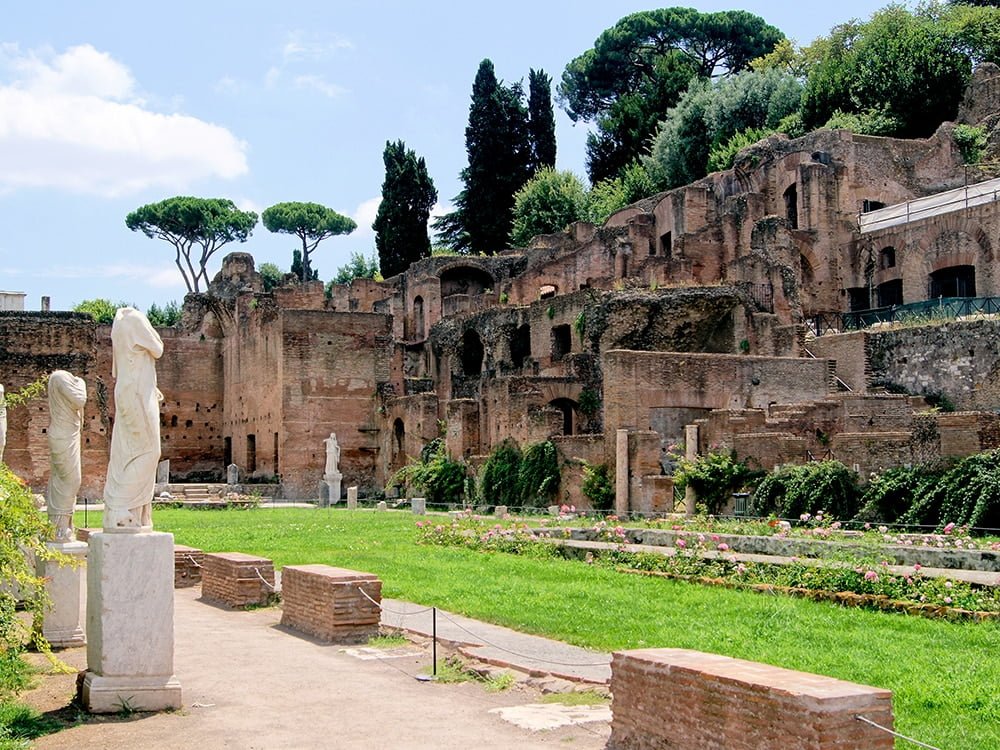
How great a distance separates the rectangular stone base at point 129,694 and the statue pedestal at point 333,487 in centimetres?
2958

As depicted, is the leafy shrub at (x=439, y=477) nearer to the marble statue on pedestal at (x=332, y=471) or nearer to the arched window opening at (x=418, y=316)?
the marble statue on pedestal at (x=332, y=471)

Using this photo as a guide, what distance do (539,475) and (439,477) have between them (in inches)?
210

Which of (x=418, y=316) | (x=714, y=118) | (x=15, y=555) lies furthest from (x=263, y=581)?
(x=714, y=118)

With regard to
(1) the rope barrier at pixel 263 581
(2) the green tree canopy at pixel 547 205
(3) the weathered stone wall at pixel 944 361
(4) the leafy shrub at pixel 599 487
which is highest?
(2) the green tree canopy at pixel 547 205

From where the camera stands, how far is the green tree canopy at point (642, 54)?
2874 inches

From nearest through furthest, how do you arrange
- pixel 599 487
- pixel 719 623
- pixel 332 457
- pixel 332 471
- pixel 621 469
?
1. pixel 719 623
2. pixel 621 469
3. pixel 599 487
4. pixel 332 471
5. pixel 332 457

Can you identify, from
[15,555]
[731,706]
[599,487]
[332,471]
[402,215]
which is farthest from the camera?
[402,215]

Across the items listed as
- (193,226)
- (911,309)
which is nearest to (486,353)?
(911,309)

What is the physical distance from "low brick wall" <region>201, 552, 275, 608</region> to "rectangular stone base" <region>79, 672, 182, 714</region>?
5209mm

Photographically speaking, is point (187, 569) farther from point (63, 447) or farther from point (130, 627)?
point (130, 627)

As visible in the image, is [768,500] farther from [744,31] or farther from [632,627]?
[744,31]

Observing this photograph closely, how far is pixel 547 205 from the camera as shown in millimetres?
64438

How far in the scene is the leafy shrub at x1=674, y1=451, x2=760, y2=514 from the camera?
24.2m

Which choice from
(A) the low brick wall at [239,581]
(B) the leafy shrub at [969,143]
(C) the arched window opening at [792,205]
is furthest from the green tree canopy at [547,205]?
(A) the low brick wall at [239,581]
